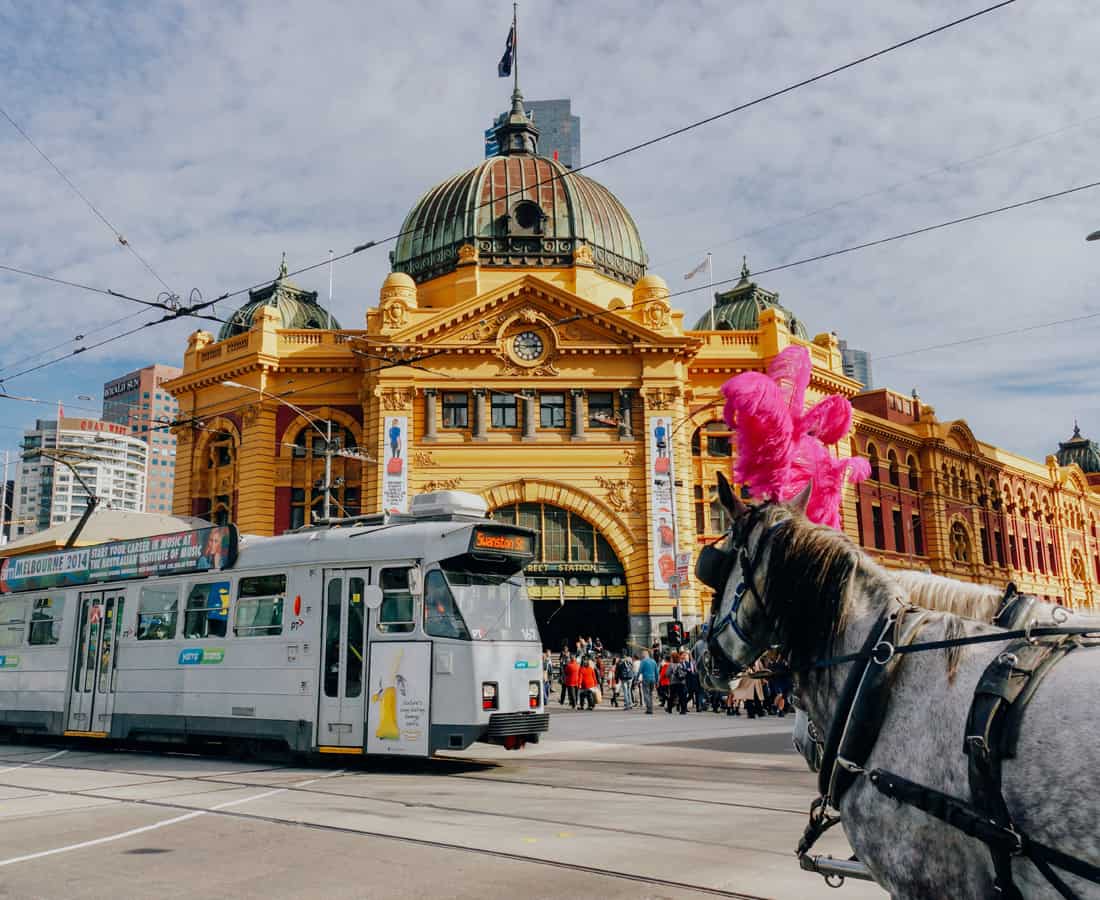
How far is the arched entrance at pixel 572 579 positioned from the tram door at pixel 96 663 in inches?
820

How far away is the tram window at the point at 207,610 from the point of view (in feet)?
52.5

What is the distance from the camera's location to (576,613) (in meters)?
40.1

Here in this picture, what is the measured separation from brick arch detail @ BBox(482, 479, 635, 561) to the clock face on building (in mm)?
5163

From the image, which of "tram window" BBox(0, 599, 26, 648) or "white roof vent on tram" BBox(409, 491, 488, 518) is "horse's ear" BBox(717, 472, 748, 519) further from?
"tram window" BBox(0, 599, 26, 648)

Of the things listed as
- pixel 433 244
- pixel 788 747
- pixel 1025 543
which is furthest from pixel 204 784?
pixel 1025 543

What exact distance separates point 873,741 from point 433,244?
146 feet

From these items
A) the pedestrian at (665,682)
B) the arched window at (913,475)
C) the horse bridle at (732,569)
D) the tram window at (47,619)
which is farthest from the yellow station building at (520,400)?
the horse bridle at (732,569)

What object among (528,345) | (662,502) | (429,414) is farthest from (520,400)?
(662,502)

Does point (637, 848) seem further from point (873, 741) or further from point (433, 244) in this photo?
point (433, 244)

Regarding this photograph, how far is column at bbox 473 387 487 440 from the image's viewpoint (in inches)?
1533

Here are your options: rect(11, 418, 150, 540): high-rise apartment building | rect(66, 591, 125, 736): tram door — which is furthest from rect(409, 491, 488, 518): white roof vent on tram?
rect(11, 418, 150, 540): high-rise apartment building

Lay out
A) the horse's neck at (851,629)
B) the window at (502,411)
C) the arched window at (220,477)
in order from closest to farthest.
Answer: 1. the horse's neck at (851,629)
2. the window at (502,411)
3. the arched window at (220,477)

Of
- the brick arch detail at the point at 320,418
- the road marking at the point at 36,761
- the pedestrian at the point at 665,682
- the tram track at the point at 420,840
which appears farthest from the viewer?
the brick arch detail at the point at 320,418

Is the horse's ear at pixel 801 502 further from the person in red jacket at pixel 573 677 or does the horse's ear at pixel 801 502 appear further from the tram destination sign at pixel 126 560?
the person in red jacket at pixel 573 677
